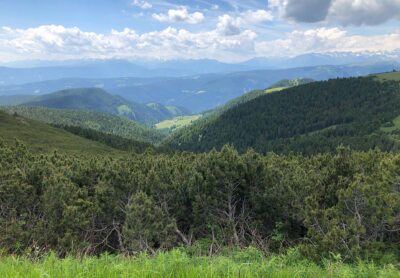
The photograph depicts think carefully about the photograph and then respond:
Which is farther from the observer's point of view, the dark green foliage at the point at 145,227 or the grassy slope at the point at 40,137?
the grassy slope at the point at 40,137

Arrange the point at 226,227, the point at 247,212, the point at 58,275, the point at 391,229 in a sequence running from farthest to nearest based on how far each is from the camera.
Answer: the point at 247,212 < the point at 226,227 < the point at 391,229 < the point at 58,275

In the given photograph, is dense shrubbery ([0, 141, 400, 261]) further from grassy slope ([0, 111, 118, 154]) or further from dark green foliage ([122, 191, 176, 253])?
grassy slope ([0, 111, 118, 154])

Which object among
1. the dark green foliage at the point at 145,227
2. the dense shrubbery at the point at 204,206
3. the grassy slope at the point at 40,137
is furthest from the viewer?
the grassy slope at the point at 40,137

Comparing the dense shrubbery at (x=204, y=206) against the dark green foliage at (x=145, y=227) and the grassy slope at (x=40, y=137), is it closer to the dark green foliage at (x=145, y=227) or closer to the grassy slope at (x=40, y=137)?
the dark green foliage at (x=145, y=227)

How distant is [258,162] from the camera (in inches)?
754

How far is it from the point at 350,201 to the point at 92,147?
148 m

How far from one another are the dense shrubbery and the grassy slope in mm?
112197

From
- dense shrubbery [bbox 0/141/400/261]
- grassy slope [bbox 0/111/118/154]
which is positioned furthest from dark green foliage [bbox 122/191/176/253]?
grassy slope [bbox 0/111/118/154]

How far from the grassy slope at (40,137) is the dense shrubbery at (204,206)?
368 feet

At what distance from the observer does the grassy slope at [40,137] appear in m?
133

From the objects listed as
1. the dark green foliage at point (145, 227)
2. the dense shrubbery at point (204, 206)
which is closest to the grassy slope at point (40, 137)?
the dense shrubbery at point (204, 206)

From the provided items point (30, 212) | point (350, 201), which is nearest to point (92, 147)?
point (30, 212)

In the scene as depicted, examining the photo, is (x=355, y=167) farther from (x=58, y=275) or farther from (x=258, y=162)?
(x=58, y=275)

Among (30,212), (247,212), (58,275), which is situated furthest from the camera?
(30,212)
